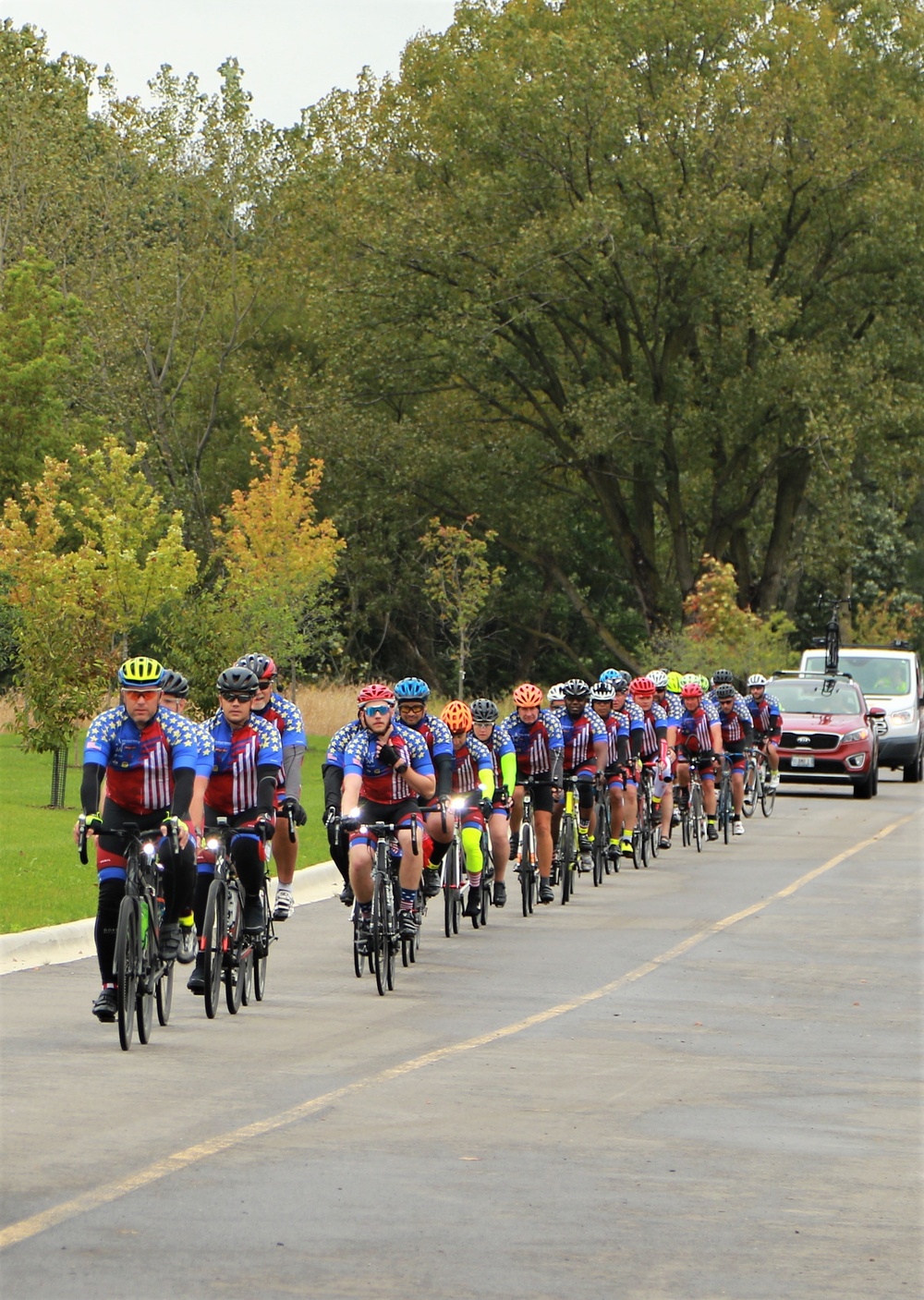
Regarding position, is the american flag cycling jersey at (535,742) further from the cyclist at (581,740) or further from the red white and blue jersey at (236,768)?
the red white and blue jersey at (236,768)

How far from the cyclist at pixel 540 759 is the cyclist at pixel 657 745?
440cm

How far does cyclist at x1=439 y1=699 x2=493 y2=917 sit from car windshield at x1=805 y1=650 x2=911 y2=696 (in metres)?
24.0

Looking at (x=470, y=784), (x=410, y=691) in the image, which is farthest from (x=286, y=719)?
(x=470, y=784)

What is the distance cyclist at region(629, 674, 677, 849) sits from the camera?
79.7 ft

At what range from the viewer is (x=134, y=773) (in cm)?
1155

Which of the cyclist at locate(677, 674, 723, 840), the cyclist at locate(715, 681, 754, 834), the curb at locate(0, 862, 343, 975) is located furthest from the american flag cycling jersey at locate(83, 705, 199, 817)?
the cyclist at locate(715, 681, 754, 834)

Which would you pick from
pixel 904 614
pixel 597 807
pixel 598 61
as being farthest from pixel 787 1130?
pixel 904 614

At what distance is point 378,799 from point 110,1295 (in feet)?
26.1

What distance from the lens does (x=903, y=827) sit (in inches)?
1146

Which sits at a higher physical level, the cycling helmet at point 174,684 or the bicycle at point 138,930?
the cycling helmet at point 174,684

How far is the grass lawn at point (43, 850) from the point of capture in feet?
53.8

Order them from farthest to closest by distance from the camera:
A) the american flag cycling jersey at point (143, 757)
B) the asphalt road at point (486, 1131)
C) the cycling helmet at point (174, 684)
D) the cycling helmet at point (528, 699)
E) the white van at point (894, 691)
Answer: the white van at point (894, 691) < the cycling helmet at point (528, 699) < the cycling helmet at point (174, 684) < the american flag cycling jersey at point (143, 757) < the asphalt road at point (486, 1131)

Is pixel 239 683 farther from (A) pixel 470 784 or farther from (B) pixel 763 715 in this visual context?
(B) pixel 763 715

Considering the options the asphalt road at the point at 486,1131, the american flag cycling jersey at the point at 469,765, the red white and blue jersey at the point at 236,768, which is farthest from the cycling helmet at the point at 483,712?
the red white and blue jersey at the point at 236,768
